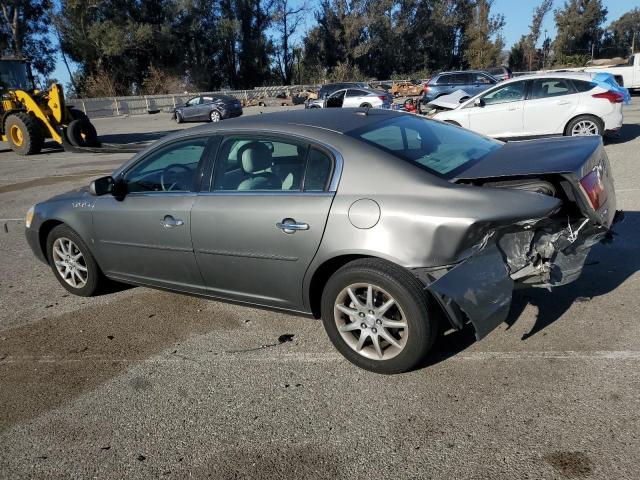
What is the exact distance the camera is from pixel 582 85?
10.5m

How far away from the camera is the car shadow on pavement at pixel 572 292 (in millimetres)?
3611

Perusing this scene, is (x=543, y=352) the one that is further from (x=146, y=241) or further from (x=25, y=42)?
(x=25, y=42)

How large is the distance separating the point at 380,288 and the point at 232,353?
49.0 inches

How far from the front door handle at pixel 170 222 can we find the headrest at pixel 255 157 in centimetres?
61

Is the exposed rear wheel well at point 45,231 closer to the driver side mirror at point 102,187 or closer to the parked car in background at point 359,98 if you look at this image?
the driver side mirror at point 102,187

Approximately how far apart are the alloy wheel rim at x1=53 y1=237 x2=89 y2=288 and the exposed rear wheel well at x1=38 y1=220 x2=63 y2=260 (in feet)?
0.50

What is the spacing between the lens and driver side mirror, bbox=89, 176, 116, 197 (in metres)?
4.26

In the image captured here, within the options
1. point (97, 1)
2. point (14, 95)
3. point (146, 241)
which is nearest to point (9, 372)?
→ point (146, 241)

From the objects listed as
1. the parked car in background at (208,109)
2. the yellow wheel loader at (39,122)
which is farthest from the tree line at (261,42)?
the yellow wheel loader at (39,122)

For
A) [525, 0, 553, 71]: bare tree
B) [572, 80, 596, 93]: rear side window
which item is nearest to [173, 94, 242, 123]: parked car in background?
[572, 80, 596, 93]: rear side window

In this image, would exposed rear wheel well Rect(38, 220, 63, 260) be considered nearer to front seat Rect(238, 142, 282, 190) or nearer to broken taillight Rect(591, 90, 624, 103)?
front seat Rect(238, 142, 282, 190)

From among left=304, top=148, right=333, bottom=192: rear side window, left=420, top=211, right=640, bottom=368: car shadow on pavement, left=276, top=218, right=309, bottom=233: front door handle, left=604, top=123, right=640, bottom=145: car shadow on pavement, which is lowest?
left=420, top=211, right=640, bottom=368: car shadow on pavement

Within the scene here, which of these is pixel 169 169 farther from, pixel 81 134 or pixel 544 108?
pixel 81 134

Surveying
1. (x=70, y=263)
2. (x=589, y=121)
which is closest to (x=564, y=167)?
(x=70, y=263)
